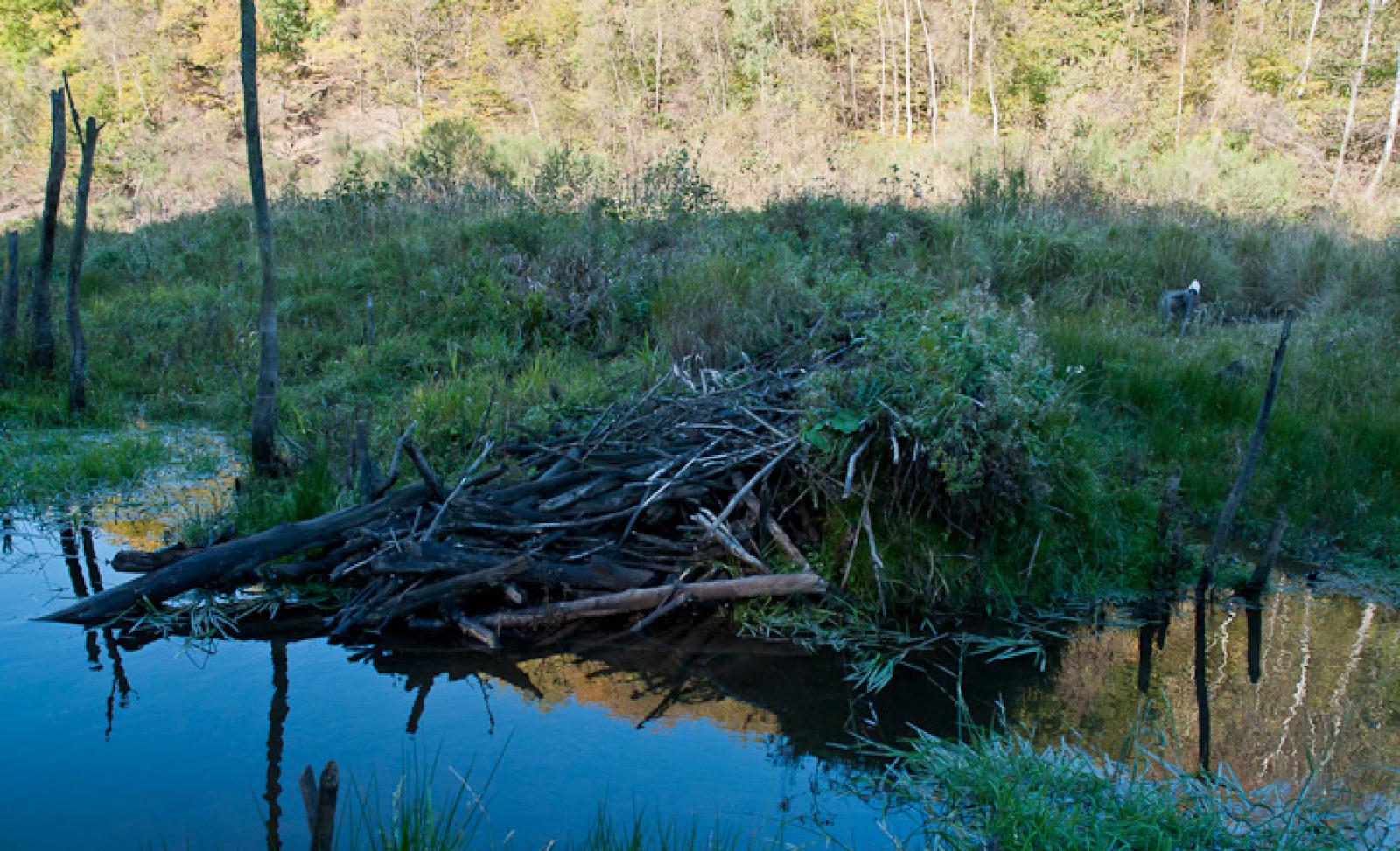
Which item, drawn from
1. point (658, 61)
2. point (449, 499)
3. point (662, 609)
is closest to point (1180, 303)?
point (662, 609)

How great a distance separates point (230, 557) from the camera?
4828mm

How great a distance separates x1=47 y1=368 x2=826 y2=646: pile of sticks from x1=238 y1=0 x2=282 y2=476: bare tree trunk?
1.34m

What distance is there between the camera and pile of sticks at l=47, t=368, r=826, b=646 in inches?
187

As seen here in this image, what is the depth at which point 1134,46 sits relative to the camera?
2802 centimetres

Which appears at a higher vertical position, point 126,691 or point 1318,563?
point 126,691

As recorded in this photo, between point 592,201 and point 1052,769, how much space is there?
10612 millimetres

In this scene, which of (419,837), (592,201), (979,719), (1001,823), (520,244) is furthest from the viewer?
(592,201)

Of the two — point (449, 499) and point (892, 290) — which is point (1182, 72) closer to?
point (892, 290)

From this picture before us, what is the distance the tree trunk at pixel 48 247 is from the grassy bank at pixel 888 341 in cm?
32

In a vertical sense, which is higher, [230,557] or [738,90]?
[738,90]

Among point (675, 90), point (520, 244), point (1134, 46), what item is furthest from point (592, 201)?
point (1134, 46)

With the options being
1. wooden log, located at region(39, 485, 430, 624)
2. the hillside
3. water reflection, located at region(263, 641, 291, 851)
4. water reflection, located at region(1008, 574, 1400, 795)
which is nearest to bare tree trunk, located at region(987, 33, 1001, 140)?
the hillside

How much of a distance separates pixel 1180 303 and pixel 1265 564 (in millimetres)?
5349

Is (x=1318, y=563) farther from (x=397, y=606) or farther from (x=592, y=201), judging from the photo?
(x=592, y=201)
